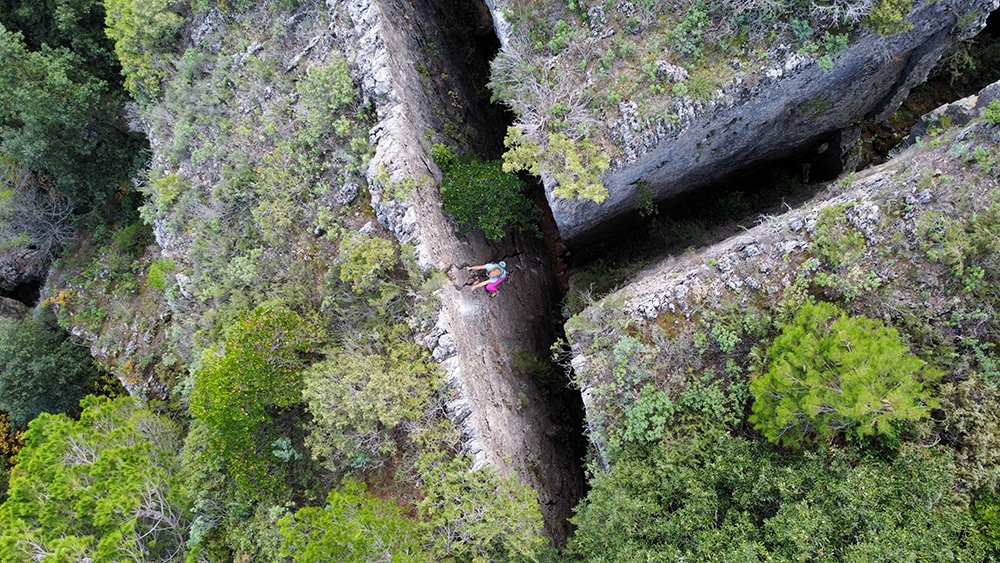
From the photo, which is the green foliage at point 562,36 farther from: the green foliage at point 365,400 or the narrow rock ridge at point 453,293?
the green foliage at point 365,400

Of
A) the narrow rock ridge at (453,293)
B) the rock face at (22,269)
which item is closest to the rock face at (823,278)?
the narrow rock ridge at (453,293)

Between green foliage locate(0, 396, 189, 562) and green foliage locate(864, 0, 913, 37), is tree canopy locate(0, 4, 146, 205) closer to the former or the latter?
green foliage locate(0, 396, 189, 562)

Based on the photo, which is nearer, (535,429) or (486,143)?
(535,429)

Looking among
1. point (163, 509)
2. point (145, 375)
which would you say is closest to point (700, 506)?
point (163, 509)

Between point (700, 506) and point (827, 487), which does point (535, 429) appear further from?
point (827, 487)

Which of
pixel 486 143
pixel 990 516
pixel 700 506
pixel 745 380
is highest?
pixel 486 143

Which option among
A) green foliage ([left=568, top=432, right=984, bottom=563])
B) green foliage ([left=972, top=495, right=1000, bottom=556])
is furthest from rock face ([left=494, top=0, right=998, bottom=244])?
green foliage ([left=972, top=495, right=1000, bottom=556])
